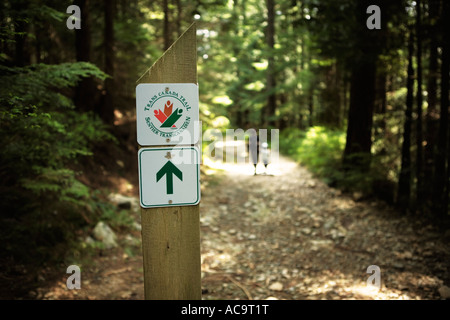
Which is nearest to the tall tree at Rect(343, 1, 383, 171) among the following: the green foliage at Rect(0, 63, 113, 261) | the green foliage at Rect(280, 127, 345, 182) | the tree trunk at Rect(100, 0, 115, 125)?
the green foliage at Rect(280, 127, 345, 182)

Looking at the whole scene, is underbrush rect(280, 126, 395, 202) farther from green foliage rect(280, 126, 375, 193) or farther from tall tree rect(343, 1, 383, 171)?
tall tree rect(343, 1, 383, 171)

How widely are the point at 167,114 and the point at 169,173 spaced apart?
0.40 m

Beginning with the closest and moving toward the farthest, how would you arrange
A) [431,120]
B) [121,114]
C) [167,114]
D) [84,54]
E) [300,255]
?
[167,114] → [300,255] → [431,120] → [84,54] → [121,114]

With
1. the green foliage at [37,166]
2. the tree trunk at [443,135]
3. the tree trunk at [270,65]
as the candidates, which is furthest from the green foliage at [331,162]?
the green foliage at [37,166]

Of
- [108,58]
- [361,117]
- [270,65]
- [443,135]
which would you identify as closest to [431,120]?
[443,135]

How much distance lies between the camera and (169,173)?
6.96 ft

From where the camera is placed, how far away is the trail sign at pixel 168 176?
2.09 metres

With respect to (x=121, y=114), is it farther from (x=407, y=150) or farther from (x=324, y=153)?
(x=407, y=150)

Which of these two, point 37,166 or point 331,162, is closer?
point 37,166

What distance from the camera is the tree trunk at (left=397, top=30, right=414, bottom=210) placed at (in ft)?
23.0

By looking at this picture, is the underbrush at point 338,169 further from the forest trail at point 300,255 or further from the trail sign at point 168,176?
the trail sign at point 168,176

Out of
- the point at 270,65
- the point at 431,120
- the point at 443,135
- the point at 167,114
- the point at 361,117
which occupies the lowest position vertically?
the point at 443,135

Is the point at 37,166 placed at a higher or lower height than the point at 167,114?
lower
